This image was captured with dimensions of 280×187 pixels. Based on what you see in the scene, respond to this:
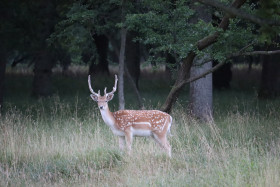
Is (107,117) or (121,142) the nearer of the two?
(107,117)

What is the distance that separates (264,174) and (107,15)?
27.6 ft

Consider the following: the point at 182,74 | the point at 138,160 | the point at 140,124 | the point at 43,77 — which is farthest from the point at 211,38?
the point at 43,77

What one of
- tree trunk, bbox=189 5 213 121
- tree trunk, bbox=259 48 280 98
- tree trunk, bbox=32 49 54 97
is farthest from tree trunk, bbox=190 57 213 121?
tree trunk, bbox=32 49 54 97

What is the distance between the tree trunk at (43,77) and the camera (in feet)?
65.7

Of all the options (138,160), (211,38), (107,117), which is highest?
(211,38)

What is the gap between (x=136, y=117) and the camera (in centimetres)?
874

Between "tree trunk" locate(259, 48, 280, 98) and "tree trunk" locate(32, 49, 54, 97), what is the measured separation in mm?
8617

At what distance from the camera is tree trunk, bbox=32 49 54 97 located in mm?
20017

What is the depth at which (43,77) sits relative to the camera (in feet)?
66.6

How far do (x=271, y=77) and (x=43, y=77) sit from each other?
922 centimetres

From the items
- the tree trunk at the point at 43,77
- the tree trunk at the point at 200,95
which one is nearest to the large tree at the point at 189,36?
the tree trunk at the point at 200,95

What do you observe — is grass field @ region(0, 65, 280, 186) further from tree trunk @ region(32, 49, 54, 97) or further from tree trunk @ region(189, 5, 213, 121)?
tree trunk @ region(32, 49, 54, 97)

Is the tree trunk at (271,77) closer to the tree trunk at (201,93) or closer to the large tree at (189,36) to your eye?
the tree trunk at (201,93)

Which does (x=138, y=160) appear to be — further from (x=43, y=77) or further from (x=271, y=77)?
(x=43, y=77)
